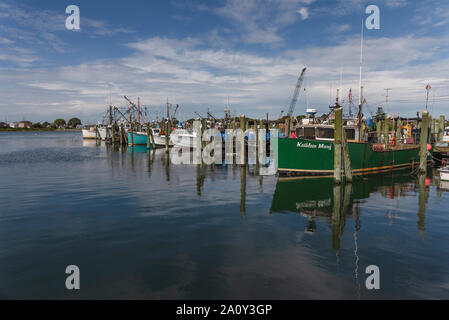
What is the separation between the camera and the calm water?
7035 mm

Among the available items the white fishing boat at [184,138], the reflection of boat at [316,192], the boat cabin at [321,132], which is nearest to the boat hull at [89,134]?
the white fishing boat at [184,138]

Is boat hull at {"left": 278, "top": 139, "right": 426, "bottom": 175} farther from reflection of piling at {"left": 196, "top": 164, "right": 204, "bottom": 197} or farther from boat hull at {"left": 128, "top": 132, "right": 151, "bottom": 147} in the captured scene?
boat hull at {"left": 128, "top": 132, "right": 151, "bottom": 147}

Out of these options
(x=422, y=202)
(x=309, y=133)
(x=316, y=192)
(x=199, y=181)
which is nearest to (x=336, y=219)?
(x=316, y=192)

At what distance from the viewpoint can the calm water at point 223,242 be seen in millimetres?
7035

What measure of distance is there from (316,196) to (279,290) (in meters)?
11.3

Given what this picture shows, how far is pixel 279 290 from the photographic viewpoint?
6770 mm

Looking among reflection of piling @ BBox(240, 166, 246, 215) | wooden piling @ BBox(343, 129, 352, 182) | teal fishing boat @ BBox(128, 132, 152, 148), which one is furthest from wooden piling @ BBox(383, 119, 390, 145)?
teal fishing boat @ BBox(128, 132, 152, 148)

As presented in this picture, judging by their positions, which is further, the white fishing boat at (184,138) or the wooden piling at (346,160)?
the white fishing boat at (184,138)

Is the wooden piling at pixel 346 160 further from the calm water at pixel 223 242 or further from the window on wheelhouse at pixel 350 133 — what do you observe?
the window on wheelhouse at pixel 350 133

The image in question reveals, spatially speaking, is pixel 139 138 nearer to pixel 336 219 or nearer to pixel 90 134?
pixel 90 134

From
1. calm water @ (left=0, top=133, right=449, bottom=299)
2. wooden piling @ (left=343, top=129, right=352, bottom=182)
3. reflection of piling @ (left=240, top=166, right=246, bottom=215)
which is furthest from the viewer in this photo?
wooden piling @ (left=343, top=129, right=352, bottom=182)

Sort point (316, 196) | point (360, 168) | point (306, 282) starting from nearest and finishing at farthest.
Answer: point (306, 282)
point (316, 196)
point (360, 168)
